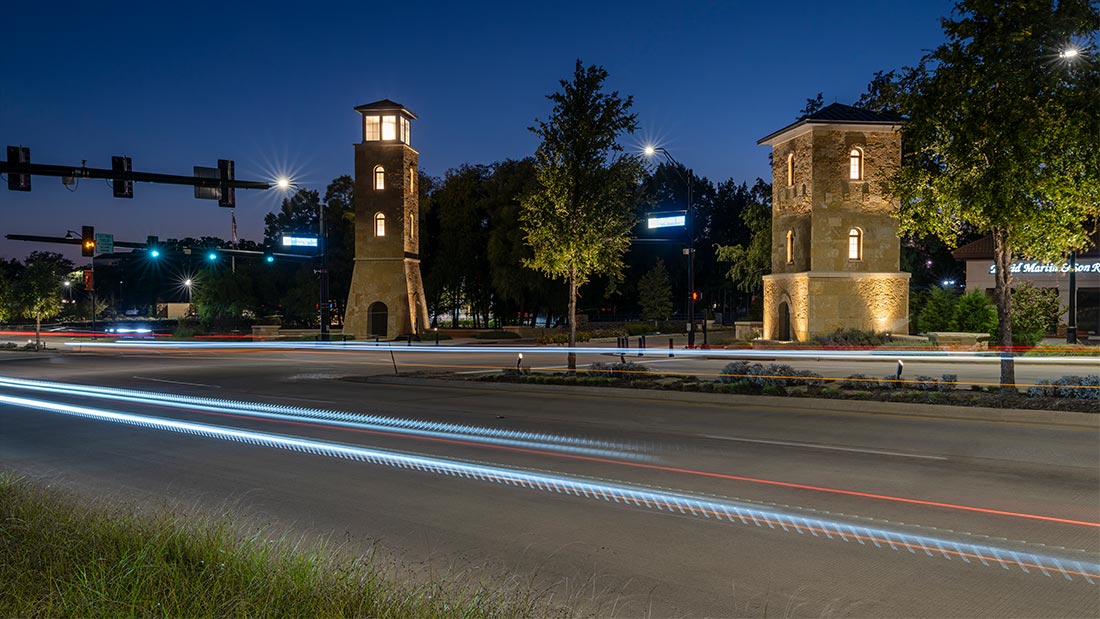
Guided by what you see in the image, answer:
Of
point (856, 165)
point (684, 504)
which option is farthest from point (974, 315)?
point (684, 504)

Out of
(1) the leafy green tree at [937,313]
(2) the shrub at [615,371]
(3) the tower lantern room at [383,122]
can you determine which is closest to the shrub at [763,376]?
(2) the shrub at [615,371]

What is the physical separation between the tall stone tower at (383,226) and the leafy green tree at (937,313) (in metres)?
30.3

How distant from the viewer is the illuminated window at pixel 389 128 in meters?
47.9

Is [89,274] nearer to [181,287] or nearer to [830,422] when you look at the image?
[830,422]

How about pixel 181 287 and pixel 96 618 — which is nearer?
pixel 96 618

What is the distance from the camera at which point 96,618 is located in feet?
13.8

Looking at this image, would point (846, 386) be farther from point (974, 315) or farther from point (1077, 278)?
point (1077, 278)

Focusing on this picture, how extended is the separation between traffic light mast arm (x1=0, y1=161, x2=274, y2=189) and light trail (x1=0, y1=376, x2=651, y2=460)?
5775 millimetres

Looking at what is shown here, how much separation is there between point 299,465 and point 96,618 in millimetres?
5816

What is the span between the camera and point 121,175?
19.8 metres

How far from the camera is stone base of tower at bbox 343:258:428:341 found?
1897 inches

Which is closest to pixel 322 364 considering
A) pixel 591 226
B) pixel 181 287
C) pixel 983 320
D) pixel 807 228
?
pixel 591 226

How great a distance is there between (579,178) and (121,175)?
12.7 m

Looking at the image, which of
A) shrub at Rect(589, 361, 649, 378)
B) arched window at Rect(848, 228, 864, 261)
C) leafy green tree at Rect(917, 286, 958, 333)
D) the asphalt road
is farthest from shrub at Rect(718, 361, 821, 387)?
leafy green tree at Rect(917, 286, 958, 333)
